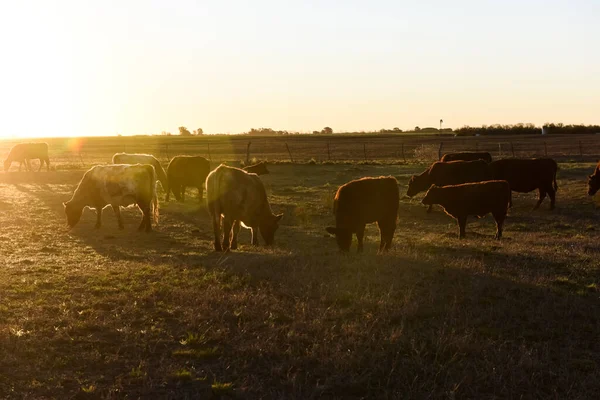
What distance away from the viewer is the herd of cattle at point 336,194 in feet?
38.1

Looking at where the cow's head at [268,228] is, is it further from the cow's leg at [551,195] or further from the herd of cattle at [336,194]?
the cow's leg at [551,195]

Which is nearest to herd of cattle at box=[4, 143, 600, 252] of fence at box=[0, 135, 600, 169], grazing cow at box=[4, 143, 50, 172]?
grazing cow at box=[4, 143, 50, 172]

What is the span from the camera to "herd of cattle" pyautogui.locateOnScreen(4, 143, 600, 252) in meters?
11.6

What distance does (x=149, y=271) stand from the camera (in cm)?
988

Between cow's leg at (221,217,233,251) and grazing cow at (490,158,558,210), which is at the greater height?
grazing cow at (490,158,558,210)

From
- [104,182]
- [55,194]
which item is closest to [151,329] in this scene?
[104,182]

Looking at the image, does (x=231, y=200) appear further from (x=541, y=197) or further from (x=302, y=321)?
(x=541, y=197)

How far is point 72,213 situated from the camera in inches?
636

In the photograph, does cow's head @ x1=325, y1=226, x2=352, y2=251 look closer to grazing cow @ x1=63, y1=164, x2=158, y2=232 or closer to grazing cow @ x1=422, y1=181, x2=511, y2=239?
grazing cow @ x1=422, y1=181, x2=511, y2=239

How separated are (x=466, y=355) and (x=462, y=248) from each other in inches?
263

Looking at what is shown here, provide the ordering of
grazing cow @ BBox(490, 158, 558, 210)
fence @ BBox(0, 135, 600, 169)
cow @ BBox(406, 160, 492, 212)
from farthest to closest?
fence @ BBox(0, 135, 600, 169), cow @ BBox(406, 160, 492, 212), grazing cow @ BBox(490, 158, 558, 210)

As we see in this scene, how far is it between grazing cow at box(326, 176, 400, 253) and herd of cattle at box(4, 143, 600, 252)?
2 centimetres

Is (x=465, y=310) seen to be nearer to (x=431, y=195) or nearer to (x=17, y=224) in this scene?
(x=431, y=195)

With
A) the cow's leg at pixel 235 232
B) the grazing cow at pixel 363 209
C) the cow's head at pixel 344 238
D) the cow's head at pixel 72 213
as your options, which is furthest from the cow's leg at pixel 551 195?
the cow's head at pixel 72 213
